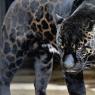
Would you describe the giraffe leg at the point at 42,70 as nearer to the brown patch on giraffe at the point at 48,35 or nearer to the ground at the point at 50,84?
the brown patch on giraffe at the point at 48,35

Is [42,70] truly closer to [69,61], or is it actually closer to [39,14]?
[39,14]

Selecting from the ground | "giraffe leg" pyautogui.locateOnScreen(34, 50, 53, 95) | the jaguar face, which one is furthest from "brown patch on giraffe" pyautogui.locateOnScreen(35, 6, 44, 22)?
the ground

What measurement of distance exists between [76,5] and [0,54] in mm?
698

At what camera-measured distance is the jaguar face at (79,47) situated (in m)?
2.23

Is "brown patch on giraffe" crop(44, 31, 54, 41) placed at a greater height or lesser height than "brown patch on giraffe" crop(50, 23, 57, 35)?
lesser

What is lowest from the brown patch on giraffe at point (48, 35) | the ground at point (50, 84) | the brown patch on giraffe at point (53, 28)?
the ground at point (50, 84)

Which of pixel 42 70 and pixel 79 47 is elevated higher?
pixel 79 47

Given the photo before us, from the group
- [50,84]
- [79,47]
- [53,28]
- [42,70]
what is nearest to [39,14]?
[53,28]

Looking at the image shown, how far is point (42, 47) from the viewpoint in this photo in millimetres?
2914

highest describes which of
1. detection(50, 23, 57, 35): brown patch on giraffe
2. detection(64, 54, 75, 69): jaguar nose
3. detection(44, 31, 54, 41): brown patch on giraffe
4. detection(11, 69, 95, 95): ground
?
detection(50, 23, 57, 35): brown patch on giraffe

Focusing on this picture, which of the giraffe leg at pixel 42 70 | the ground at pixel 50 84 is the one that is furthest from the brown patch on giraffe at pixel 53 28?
the ground at pixel 50 84

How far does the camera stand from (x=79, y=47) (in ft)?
7.33

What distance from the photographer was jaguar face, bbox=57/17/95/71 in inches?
87.9

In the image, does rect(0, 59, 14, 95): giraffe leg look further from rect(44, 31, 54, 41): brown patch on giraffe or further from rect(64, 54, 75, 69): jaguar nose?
rect(64, 54, 75, 69): jaguar nose
